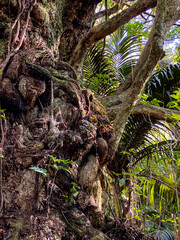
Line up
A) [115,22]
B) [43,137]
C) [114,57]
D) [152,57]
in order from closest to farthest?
1. [43,137]
2. [152,57]
3. [115,22]
4. [114,57]

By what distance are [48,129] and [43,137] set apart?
79 mm

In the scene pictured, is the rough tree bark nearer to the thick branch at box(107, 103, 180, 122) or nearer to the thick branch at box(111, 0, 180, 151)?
the thick branch at box(111, 0, 180, 151)

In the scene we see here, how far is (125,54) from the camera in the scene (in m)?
4.16

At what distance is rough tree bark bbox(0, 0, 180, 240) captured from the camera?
1.28m

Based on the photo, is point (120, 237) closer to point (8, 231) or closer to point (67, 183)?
point (67, 183)

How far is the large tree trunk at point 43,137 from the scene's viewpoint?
1266 mm

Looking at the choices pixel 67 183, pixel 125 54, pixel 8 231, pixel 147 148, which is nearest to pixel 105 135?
pixel 67 183

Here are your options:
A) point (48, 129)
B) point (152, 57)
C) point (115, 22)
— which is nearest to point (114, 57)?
point (115, 22)

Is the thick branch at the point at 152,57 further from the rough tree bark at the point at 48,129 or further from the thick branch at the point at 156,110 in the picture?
the thick branch at the point at 156,110

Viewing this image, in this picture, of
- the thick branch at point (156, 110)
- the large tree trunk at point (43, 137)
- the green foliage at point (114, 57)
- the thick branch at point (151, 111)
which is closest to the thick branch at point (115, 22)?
the large tree trunk at point (43, 137)

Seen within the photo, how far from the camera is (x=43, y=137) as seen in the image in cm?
148

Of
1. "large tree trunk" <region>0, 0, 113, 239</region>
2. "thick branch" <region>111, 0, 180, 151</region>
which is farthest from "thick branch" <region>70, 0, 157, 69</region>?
"large tree trunk" <region>0, 0, 113, 239</region>

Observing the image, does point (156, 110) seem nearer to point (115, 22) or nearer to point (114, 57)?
point (115, 22)

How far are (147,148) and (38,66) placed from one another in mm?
2510
